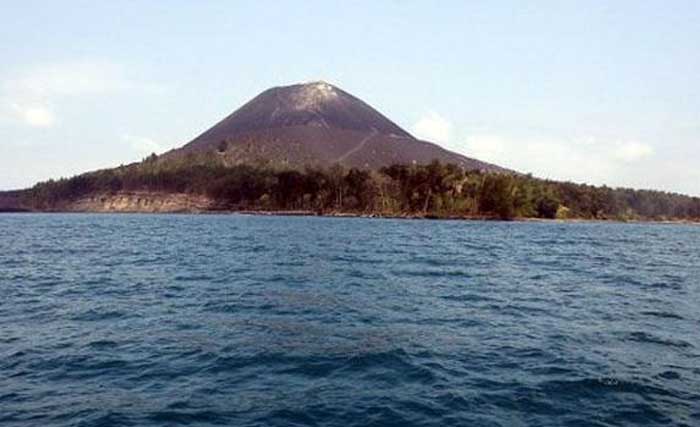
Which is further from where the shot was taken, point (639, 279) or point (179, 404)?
point (639, 279)

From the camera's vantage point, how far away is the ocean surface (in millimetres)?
14617

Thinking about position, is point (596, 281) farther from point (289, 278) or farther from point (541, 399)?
point (541, 399)

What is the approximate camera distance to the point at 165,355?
1945 cm

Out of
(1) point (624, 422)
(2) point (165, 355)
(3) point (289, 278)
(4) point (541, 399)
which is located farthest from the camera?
(3) point (289, 278)

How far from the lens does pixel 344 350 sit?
20.1 metres

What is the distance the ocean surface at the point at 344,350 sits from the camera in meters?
14.6

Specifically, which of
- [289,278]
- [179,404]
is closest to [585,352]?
[179,404]

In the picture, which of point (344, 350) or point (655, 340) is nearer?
point (344, 350)

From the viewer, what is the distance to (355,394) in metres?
15.7

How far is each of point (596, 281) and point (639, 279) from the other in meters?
4.55

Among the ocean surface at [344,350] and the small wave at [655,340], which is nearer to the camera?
the ocean surface at [344,350]

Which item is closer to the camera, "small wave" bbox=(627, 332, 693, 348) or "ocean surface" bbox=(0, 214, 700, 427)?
"ocean surface" bbox=(0, 214, 700, 427)

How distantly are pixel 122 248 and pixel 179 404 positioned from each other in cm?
5571

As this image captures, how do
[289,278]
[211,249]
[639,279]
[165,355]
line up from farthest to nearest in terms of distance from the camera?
[211,249], [639,279], [289,278], [165,355]
